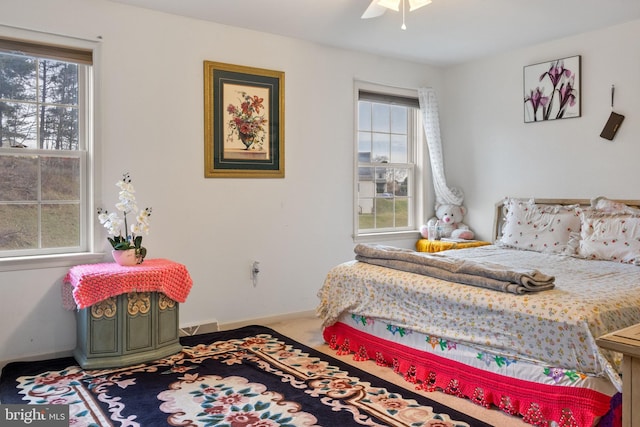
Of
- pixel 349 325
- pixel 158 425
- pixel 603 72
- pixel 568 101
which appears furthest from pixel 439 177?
pixel 158 425

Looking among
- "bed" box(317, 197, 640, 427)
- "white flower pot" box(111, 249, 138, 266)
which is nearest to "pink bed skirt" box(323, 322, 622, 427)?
"bed" box(317, 197, 640, 427)

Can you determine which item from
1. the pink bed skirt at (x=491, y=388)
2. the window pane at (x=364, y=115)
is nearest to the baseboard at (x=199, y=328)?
the pink bed skirt at (x=491, y=388)

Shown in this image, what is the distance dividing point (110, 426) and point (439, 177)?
3.98 metres

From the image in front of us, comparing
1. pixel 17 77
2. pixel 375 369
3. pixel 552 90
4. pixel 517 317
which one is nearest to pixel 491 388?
pixel 517 317

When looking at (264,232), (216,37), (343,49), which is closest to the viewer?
(216,37)

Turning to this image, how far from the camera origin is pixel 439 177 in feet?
17.7

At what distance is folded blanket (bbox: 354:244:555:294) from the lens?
8.56ft

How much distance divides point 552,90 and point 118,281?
391 centimetres

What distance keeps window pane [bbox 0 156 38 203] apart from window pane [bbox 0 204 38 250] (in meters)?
0.07

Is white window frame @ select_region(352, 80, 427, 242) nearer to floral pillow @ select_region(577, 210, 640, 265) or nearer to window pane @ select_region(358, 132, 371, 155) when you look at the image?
window pane @ select_region(358, 132, 371, 155)

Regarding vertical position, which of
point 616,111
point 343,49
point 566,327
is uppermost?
point 343,49

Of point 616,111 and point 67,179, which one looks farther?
point 616,111

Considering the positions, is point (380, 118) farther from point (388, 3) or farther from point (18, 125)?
point (18, 125)

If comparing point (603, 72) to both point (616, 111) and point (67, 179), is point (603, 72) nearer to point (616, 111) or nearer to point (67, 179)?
point (616, 111)
